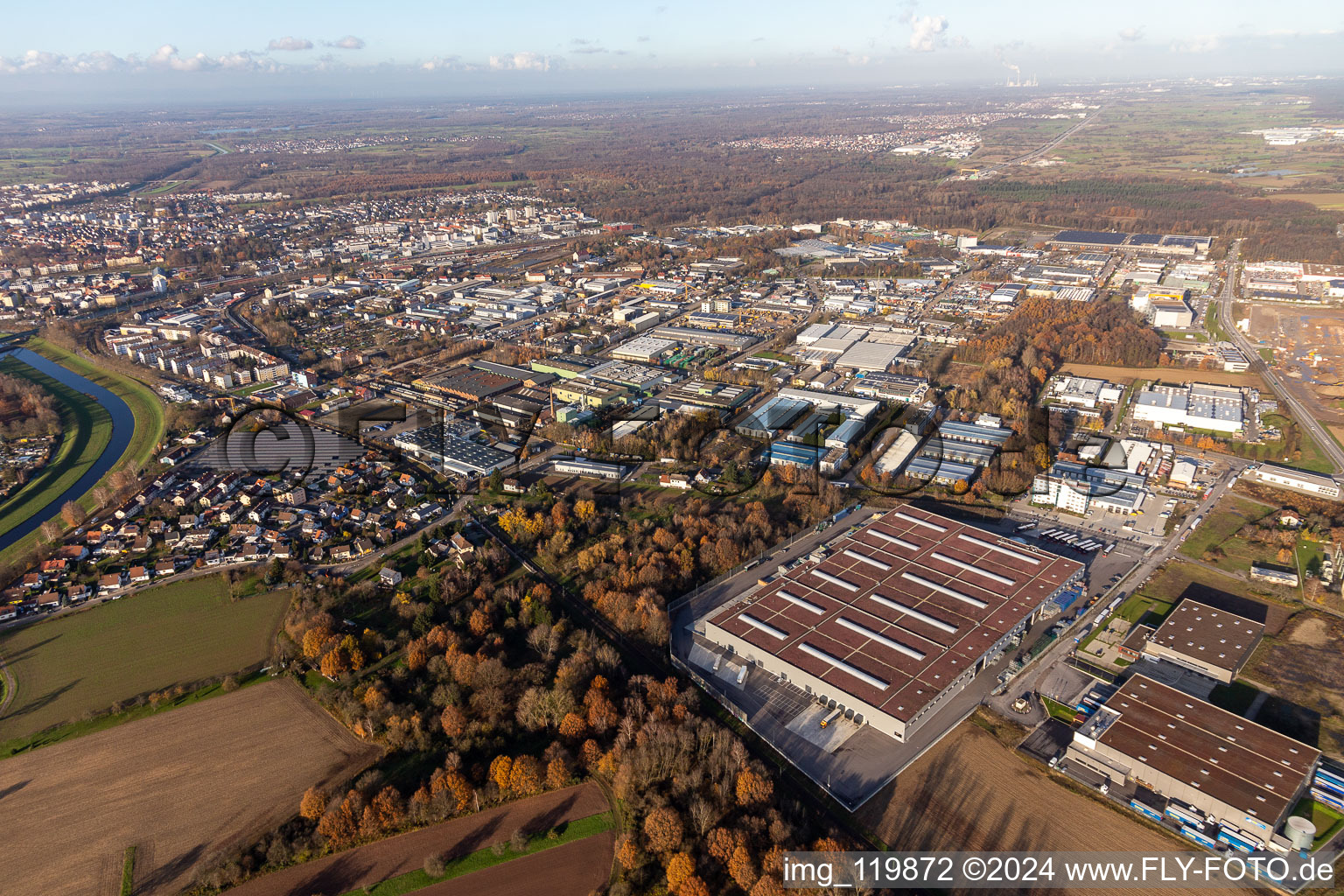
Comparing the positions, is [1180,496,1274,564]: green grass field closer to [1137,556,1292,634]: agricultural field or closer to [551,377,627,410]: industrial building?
[1137,556,1292,634]: agricultural field

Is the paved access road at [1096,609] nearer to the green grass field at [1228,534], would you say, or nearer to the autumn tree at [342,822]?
the green grass field at [1228,534]

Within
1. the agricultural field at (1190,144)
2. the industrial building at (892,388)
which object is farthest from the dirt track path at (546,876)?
the agricultural field at (1190,144)

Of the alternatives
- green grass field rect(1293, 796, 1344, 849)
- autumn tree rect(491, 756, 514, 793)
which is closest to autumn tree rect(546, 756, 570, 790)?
autumn tree rect(491, 756, 514, 793)

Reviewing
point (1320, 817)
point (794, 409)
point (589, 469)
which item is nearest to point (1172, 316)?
point (794, 409)

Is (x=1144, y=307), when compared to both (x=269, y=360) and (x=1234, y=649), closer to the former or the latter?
(x=1234, y=649)

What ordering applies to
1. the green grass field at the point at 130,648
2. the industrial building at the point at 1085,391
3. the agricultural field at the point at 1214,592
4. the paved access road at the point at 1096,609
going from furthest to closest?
the industrial building at the point at 1085,391 → the agricultural field at the point at 1214,592 → the green grass field at the point at 130,648 → the paved access road at the point at 1096,609
